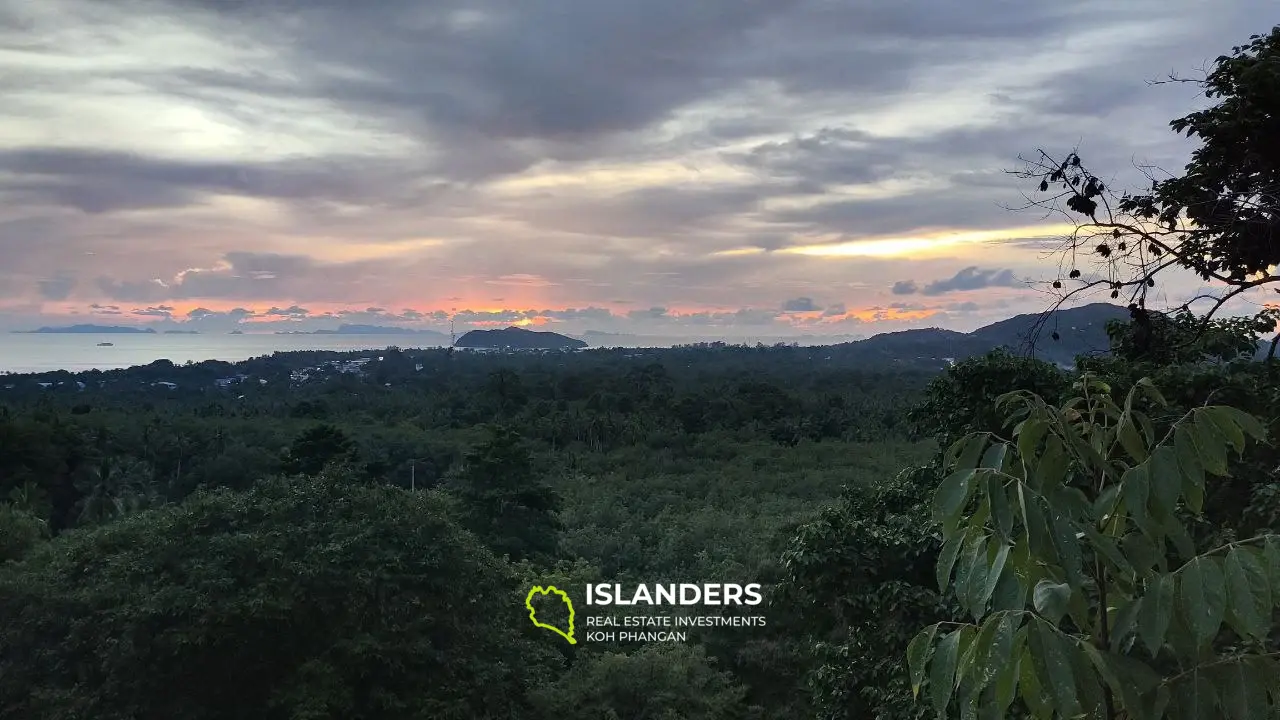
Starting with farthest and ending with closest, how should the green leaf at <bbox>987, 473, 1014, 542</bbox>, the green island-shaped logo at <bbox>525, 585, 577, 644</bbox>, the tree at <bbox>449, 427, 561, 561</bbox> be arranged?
the tree at <bbox>449, 427, 561, 561</bbox>, the green island-shaped logo at <bbox>525, 585, 577, 644</bbox>, the green leaf at <bbox>987, 473, 1014, 542</bbox>

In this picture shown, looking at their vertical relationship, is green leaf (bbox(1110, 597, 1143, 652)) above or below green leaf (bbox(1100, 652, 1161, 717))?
above

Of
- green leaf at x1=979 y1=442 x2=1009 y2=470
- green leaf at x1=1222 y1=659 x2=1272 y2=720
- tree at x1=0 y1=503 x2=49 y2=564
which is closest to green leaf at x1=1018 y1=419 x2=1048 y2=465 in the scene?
green leaf at x1=979 y1=442 x2=1009 y2=470

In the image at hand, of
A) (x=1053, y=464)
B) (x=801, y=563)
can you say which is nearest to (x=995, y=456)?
(x=1053, y=464)

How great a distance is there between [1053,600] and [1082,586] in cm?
20

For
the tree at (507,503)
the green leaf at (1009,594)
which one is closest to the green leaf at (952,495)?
the green leaf at (1009,594)

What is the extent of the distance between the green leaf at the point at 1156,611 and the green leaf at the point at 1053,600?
0.41 feet

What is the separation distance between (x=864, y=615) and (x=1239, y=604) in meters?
8.10

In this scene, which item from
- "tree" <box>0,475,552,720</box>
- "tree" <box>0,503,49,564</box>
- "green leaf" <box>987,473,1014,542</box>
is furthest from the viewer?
"tree" <box>0,503,49,564</box>

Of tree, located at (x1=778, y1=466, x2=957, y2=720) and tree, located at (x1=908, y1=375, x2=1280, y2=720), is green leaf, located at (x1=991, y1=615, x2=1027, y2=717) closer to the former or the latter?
tree, located at (x1=908, y1=375, x2=1280, y2=720)

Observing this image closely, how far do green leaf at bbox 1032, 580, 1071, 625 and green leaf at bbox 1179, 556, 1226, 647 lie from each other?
17cm

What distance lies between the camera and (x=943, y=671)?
1333 millimetres

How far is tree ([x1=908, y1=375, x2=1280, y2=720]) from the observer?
1274mm

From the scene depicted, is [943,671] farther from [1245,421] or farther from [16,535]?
[16,535]

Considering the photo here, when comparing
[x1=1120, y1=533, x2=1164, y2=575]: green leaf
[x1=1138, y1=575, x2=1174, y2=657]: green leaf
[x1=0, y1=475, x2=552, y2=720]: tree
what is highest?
[x1=1120, y1=533, x2=1164, y2=575]: green leaf
